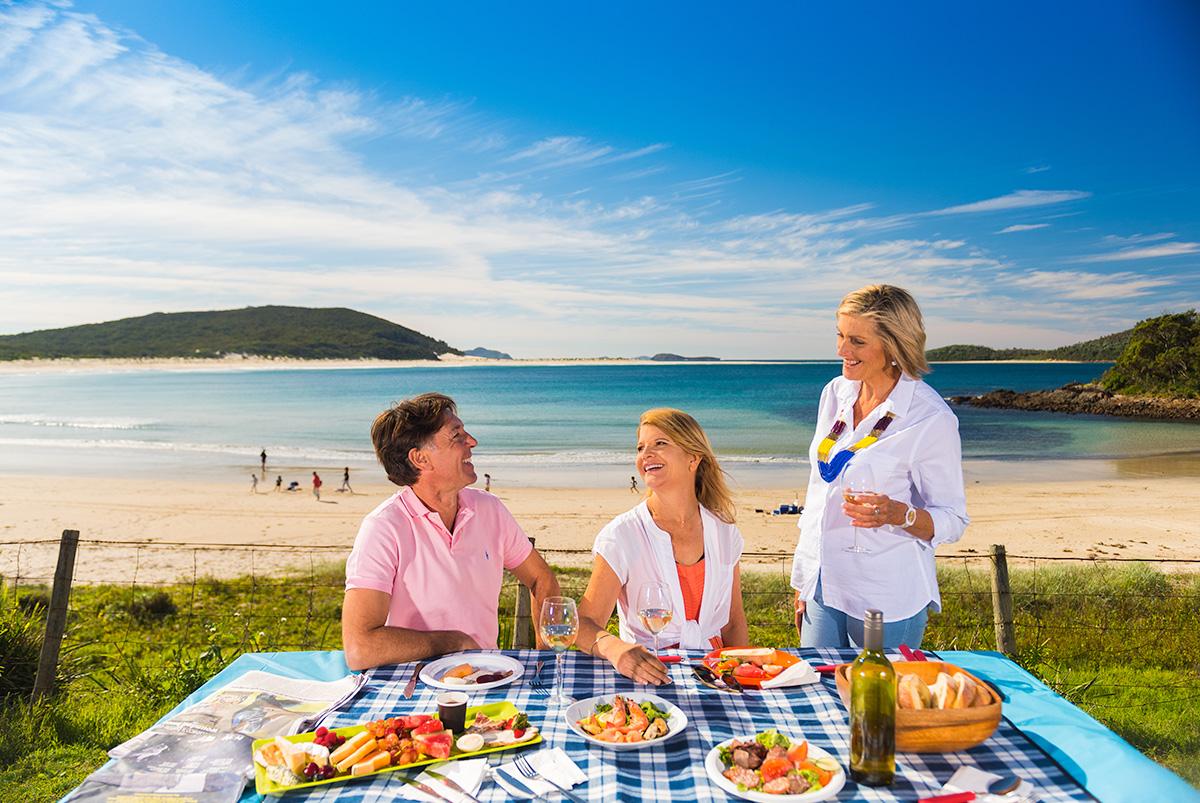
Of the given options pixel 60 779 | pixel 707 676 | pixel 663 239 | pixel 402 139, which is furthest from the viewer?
pixel 663 239

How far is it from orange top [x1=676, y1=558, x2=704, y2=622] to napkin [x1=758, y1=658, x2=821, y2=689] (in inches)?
29.4

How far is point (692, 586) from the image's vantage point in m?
2.95

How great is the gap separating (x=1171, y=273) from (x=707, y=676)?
76.1 m

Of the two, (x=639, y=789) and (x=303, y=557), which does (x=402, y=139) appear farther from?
(x=639, y=789)

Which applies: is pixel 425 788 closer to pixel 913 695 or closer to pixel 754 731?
pixel 754 731

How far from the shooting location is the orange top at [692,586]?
2.93m

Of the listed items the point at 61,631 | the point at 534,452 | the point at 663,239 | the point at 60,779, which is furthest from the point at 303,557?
the point at 663,239

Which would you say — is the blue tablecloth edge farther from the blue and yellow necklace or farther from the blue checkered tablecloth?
the blue and yellow necklace

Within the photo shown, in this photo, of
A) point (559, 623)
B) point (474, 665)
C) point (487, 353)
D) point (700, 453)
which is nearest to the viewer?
point (559, 623)

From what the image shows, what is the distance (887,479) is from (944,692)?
1.22 metres

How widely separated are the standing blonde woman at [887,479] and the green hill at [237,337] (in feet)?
342

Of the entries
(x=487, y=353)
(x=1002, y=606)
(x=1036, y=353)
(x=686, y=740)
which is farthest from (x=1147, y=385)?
(x=487, y=353)

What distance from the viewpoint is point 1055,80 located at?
4962 centimetres

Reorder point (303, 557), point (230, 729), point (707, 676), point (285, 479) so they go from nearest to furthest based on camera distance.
A: 1. point (230, 729)
2. point (707, 676)
3. point (303, 557)
4. point (285, 479)
